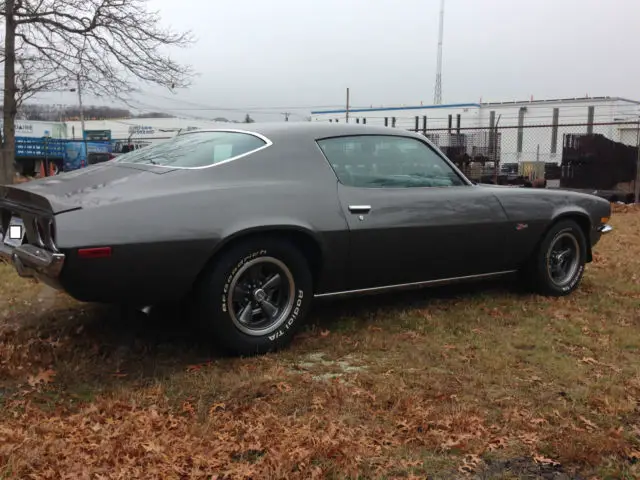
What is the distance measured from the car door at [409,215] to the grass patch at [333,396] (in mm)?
408

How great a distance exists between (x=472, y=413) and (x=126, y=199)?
1.99 metres

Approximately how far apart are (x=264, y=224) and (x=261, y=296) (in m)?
0.43

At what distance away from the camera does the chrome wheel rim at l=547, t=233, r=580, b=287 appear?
4.99 meters

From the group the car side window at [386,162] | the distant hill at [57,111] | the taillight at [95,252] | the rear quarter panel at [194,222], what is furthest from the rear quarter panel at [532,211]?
the distant hill at [57,111]

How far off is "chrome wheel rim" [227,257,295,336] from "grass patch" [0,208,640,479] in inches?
8.4

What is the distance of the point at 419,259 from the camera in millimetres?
4066

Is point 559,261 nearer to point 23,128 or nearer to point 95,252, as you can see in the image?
point 95,252

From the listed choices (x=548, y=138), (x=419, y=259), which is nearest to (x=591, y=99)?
(x=548, y=138)

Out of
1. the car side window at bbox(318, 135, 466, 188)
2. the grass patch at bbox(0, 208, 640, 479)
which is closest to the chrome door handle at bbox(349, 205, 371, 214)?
the car side window at bbox(318, 135, 466, 188)

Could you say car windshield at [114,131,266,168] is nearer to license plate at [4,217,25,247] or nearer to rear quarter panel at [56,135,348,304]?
rear quarter panel at [56,135,348,304]

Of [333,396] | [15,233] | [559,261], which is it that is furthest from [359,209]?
[559,261]

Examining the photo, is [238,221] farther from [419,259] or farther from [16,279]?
[16,279]

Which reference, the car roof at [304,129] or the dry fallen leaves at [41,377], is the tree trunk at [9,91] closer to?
the car roof at [304,129]

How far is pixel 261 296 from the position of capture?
341 cm
